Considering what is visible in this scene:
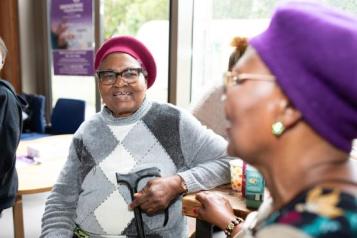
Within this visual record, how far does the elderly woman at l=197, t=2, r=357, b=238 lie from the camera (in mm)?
546

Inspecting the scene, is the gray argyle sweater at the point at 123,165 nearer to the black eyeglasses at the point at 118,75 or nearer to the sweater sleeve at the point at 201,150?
the sweater sleeve at the point at 201,150

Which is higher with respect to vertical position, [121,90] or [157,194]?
[121,90]

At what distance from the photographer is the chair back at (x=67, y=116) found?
3.99 m

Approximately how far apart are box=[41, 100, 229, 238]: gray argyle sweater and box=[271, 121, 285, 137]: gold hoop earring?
2.47 ft

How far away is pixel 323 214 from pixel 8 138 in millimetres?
1792

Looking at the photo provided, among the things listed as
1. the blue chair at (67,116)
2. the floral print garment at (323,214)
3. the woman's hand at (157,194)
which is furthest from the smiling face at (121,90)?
the blue chair at (67,116)

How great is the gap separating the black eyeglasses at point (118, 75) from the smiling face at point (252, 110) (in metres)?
0.84

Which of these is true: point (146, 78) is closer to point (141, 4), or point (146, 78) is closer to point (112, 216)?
point (112, 216)

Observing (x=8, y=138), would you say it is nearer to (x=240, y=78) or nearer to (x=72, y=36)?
(x=240, y=78)

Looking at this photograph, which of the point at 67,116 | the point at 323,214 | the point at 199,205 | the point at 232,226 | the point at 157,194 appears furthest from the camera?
the point at 67,116

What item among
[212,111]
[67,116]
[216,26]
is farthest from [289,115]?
[67,116]

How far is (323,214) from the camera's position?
52cm

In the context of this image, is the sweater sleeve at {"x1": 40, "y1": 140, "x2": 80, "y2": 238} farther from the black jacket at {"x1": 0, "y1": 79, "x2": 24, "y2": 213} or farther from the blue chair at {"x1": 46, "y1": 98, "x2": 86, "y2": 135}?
the blue chair at {"x1": 46, "y1": 98, "x2": 86, "y2": 135}

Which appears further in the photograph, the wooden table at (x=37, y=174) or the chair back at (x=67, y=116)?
the chair back at (x=67, y=116)
